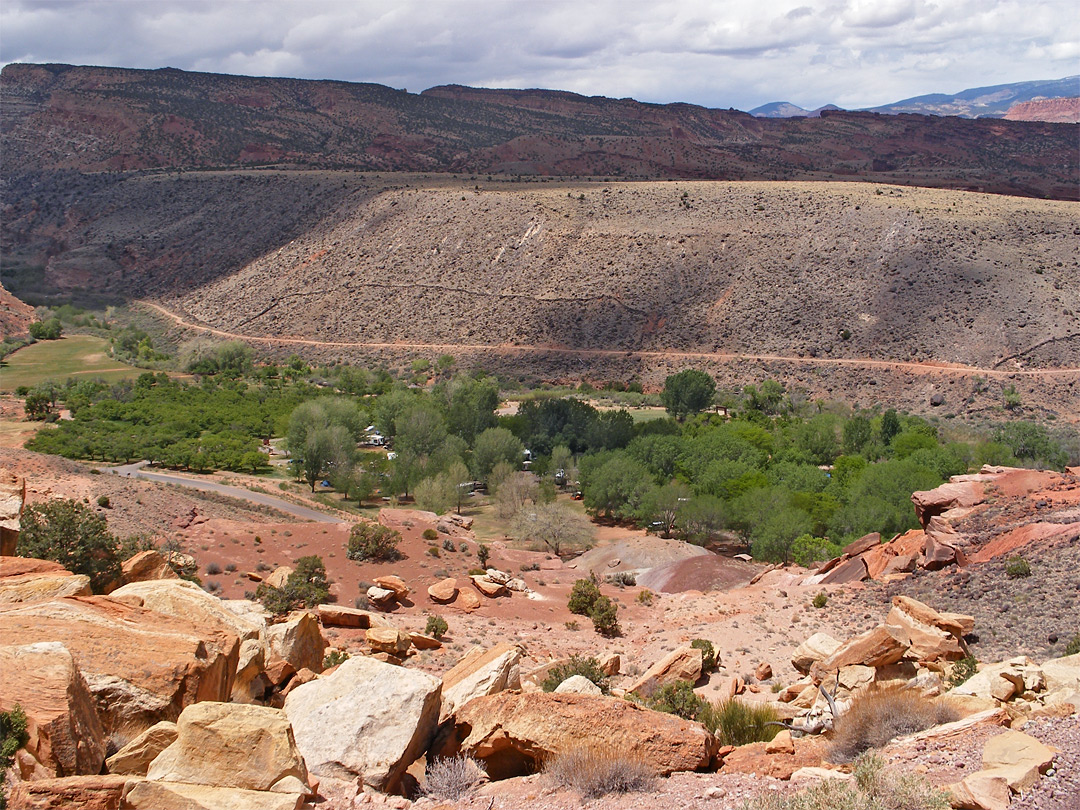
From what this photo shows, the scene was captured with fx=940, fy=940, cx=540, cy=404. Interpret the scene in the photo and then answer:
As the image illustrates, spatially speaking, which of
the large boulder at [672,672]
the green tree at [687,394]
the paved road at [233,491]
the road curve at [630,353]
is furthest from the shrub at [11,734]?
the road curve at [630,353]

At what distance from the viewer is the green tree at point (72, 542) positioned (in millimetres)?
18453

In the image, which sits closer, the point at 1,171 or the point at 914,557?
the point at 914,557

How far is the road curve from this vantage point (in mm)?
67250

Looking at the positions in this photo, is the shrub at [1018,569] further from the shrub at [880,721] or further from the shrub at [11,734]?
the shrub at [11,734]

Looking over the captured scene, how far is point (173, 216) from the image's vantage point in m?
118

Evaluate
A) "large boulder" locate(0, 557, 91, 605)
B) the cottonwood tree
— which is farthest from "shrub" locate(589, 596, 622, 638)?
"large boulder" locate(0, 557, 91, 605)

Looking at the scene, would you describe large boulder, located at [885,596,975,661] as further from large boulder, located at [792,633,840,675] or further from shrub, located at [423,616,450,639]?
shrub, located at [423,616,450,639]

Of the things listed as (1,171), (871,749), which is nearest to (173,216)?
(1,171)

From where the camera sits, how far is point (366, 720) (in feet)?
36.8

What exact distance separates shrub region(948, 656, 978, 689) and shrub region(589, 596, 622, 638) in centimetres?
1108

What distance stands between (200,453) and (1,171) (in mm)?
113356

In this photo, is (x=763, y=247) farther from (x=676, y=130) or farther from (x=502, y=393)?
(x=676, y=130)

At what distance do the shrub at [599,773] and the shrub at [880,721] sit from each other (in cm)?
252

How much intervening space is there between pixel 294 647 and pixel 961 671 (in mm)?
11393
